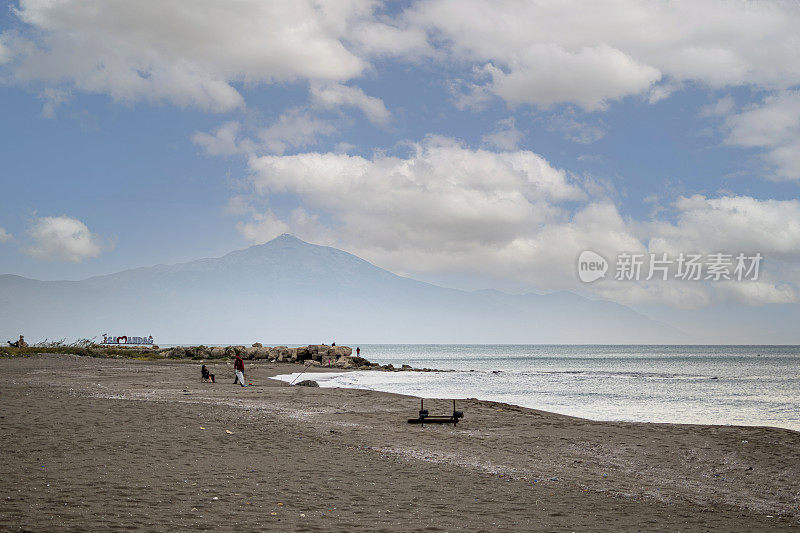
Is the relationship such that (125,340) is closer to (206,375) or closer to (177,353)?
(177,353)

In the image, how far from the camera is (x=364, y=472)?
13680 mm

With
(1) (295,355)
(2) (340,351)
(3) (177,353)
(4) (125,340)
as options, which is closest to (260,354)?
(1) (295,355)

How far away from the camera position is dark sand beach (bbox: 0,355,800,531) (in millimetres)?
9719

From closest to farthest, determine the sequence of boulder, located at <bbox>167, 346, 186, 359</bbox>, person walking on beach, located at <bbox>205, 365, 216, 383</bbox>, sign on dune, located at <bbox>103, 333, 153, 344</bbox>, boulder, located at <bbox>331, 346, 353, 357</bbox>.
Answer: person walking on beach, located at <bbox>205, 365, 216, 383</bbox> → boulder, located at <bbox>167, 346, 186, 359</bbox> → boulder, located at <bbox>331, 346, 353, 357</bbox> → sign on dune, located at <bbox>103, 333, 153, 344</bbox>

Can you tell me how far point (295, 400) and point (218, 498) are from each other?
1845 centimetres

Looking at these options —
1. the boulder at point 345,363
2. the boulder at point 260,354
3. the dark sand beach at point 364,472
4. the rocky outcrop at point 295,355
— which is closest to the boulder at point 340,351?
the rocky outcrop at point 295,355

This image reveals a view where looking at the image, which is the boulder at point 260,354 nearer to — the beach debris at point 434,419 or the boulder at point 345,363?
the boulder at point 345,363

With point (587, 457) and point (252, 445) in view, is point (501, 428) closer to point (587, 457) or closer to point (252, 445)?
point (587, 457)

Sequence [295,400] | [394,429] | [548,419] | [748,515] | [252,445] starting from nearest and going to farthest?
1. [748,515]
2. [252,445]
3. [394,429]
4. [548,419]
5. [295,400]

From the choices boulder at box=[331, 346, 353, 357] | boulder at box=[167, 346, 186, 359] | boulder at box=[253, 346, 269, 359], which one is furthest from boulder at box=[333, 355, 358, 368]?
boulder at box=[167, 346, 186, 359]

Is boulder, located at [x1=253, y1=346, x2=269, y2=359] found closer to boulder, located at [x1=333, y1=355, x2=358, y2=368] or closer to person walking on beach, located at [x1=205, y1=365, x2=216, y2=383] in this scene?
boulder, located at [x1=333, y1=355, x2=358, y2=368]

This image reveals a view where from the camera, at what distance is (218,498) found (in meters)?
10.5

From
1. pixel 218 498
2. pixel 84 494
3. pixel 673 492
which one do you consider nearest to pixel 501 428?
pixel 673 492

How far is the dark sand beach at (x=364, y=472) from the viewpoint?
9719 mm
